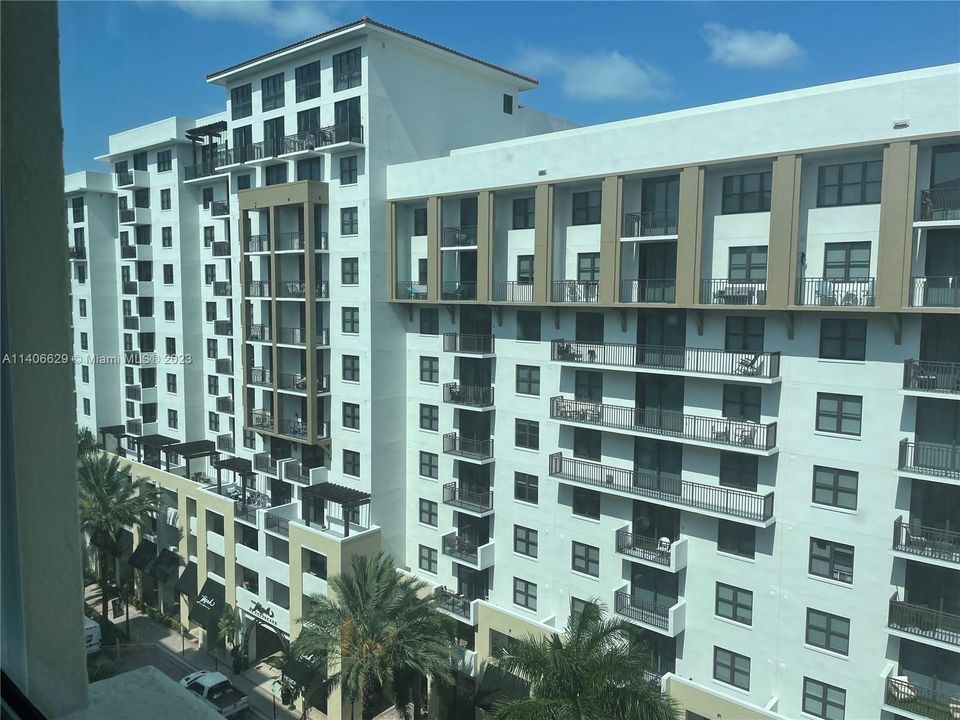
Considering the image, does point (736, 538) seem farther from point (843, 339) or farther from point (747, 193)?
point (747, 193)

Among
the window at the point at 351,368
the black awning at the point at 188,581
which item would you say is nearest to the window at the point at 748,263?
the window at the point at 351,368

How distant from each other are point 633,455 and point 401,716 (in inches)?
236

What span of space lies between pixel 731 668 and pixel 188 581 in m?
12.7

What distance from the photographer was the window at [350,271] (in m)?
13.9

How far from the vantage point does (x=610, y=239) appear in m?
10.8

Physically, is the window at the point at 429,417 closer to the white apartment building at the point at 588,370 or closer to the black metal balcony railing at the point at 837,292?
the white apartment building at the point at 588,370

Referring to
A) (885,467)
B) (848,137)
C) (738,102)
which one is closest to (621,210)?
(738,102)

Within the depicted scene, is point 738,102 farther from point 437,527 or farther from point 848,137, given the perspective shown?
point 437,527

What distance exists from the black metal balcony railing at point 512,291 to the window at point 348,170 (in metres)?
3.77

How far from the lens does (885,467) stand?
875 cm

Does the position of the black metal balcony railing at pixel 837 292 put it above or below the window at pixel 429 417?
above

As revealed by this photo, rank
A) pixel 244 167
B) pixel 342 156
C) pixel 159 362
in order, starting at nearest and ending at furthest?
1. pixel 342 156
2. pixel 244 167
3. pixel 159 362

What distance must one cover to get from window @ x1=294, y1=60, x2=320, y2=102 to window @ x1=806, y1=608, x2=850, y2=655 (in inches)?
502

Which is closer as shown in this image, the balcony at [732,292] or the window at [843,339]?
the window at [843,339]
